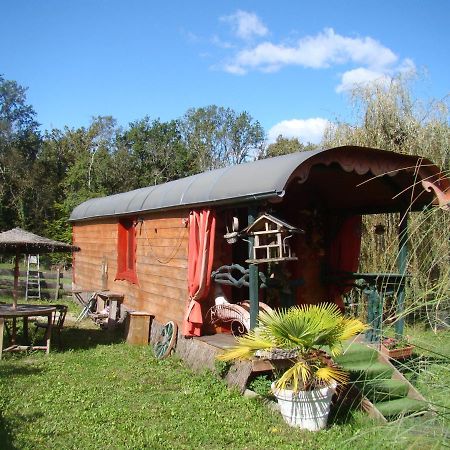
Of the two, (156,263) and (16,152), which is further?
(16,152)

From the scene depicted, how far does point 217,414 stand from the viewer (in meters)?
5.46

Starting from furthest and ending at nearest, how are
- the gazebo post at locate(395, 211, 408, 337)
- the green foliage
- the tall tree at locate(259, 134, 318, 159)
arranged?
the tall tree at locate(259, 134, 318, 159) → the green foliage → the gazebo post at locate(395, 211, 408, 337)

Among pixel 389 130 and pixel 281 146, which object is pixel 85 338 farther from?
pixel 281 146

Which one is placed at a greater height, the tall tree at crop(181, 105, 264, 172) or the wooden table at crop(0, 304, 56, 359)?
the tall tree at crop(181, 105, 264, 172)

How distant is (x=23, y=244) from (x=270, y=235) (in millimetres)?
4380

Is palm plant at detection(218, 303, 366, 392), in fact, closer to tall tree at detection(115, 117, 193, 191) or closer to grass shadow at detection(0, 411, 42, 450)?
grass shadow at detection(0, 411, 42, 450)

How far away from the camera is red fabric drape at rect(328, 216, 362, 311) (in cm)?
888

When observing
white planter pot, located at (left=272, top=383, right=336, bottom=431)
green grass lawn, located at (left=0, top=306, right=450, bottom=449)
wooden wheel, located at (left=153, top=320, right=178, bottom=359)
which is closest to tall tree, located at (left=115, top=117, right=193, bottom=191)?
wooden wheel, located at (left=153, top=320, right=178, bottom=359)

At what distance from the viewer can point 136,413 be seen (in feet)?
18.0

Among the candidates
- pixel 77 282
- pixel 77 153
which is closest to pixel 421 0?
pixel 77 282

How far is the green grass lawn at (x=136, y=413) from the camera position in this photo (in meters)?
4.76

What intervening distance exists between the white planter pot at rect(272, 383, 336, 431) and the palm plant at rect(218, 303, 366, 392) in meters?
0.08

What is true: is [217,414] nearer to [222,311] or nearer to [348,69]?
[222,311]

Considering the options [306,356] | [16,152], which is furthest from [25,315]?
[16,152]
